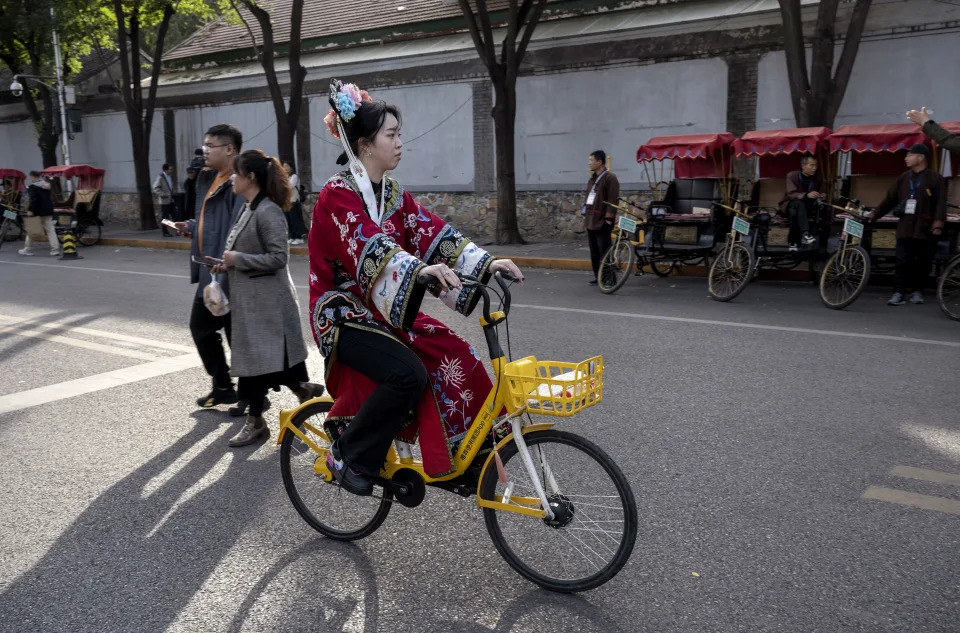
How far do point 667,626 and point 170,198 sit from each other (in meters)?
23.3

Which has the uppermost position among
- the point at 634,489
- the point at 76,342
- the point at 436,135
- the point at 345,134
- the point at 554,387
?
the point at 436,135

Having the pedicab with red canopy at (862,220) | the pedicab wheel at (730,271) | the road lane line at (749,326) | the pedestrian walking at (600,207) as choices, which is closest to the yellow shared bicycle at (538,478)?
the road lane line at (749,326)

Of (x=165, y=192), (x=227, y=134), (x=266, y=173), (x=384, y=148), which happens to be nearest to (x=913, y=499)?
(x=384, y=148)

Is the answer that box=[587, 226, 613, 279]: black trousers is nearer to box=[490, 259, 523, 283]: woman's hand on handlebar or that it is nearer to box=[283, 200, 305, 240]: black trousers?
box=[283, 200, 305, 240]: black trousers

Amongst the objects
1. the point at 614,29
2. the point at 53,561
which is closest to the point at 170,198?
the point at 614,29

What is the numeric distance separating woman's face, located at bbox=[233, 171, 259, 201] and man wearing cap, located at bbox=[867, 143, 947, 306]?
765cm

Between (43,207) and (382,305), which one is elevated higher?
(43,207)

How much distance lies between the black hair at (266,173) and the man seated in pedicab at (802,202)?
7967mm

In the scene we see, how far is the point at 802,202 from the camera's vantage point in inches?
450

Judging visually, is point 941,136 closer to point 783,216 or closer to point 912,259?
point 912,259

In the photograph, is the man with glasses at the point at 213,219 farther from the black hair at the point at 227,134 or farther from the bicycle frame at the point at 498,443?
the bicycle frame at the point at 498,443

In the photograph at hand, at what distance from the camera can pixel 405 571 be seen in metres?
3.70

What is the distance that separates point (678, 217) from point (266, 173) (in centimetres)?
→ 800

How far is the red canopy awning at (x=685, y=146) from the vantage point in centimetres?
1266
